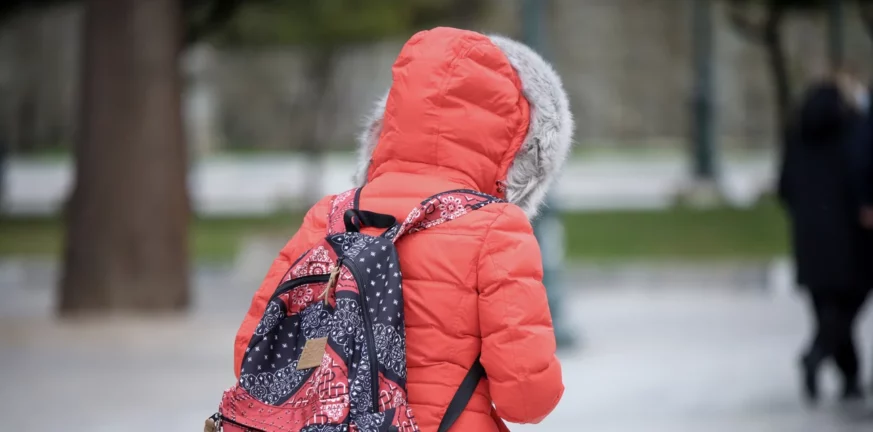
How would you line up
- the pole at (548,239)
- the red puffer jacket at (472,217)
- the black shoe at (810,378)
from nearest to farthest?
the red puffer jacket at (472,217)
the black shoe at (810,378)
the pole at (548,239)

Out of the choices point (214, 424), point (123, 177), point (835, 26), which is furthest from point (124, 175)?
point (835, 26)

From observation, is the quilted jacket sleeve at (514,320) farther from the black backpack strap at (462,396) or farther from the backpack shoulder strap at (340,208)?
the backpack shoulder strap at (340,208)

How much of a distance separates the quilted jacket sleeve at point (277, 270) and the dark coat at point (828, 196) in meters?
4.93

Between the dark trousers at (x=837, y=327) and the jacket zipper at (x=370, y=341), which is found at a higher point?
the jacket zipper at (x=370, y=341)

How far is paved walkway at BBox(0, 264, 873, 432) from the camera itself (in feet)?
23.3

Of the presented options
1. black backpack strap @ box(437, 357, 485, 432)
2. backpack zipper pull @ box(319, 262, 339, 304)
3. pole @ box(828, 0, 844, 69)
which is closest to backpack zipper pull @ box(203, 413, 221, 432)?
backpack zipper pull @ box(319, 262, 339, 304)

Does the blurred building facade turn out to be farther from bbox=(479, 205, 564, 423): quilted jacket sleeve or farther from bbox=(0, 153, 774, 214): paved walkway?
bbox=(479, 205, 564, 423): quilted jacket sleeve

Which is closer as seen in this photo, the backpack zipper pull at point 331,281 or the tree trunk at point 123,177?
the backpack zipper pull at point 331,281

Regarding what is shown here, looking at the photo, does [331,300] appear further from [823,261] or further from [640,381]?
[640,381]

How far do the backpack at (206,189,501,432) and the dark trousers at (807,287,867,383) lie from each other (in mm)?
4873

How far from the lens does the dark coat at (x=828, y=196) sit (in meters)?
7.11

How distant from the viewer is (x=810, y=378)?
23.9 feet

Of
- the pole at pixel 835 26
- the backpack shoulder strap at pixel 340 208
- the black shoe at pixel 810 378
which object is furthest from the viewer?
the pole at pixel 835 26

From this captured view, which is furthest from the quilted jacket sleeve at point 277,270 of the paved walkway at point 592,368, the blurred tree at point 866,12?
the blurred tree at point 866,12
